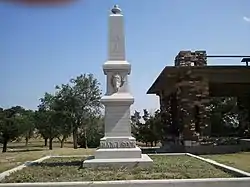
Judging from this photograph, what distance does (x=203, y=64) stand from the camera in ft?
67.3

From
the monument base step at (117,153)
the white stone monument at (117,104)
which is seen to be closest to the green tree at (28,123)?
the white stone monument at (117,104)

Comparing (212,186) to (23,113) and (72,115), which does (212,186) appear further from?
(23,113)

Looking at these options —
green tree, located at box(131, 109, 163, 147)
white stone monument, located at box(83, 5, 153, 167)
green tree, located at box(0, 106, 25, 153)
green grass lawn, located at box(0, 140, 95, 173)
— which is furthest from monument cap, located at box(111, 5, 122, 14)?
green tree, located at box(0, 106, 25, 153)

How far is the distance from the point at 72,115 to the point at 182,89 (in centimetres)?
1733

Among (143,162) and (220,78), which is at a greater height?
(220,78)

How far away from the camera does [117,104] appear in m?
11.6

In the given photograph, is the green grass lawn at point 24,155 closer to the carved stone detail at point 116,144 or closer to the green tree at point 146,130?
the carved stone detail at point 116,144

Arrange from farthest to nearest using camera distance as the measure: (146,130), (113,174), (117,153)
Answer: (146,130)
(117,153)
(113,174)

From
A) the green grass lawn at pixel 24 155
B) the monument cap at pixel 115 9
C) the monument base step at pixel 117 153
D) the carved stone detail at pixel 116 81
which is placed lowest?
the green grass lawn at pixel 24 155

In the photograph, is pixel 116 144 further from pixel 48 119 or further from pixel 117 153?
pixel 48 119

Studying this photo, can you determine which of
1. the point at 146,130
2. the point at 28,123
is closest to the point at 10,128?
the point at 28,123

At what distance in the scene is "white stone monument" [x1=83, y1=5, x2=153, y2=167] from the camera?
10984mm

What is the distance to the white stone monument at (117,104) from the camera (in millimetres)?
10984

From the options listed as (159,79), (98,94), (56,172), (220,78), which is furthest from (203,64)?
(98,94)
